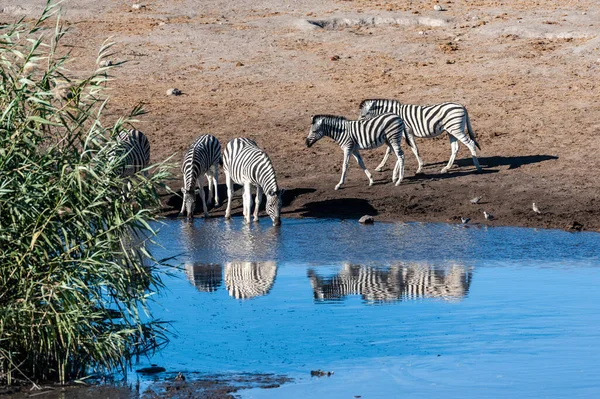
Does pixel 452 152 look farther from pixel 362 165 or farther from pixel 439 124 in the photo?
pixel 362 165

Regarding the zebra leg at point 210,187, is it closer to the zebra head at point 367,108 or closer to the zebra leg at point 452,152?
the zebra head at point 367,108

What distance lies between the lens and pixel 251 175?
631 inches

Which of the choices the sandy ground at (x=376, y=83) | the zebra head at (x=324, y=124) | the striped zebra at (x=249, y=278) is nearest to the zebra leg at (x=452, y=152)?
the sandy ground at (x=376, y=83)

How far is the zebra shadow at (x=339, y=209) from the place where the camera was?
16234 millimetres

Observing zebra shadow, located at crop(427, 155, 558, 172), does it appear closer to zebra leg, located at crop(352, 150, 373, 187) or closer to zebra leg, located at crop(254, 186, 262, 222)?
zebra leg, located at crop(352, 150, 373, 187)

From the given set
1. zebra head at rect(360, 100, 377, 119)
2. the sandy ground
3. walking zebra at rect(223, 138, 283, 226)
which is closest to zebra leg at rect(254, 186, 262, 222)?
walking zebra at rect(223, 138, 283, 226)

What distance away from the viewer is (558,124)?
19.7 metres

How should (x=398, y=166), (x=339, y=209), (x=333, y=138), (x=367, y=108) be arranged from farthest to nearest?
(x=367, y=108), (x=333, y=138), (x=398, y=166), (x=339, y=209)

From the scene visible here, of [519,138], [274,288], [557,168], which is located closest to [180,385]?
[274,288]

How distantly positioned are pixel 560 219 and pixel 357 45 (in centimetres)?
1115

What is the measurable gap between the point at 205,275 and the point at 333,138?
21.1 ft

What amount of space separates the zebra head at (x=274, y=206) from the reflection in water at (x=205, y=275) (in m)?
2.68

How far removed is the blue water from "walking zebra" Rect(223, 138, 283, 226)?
0.52m

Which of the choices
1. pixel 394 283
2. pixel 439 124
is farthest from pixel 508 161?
pixel 394 283
